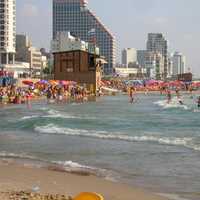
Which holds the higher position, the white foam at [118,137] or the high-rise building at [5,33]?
the high-rise building at [5,33]

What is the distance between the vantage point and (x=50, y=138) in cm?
2033

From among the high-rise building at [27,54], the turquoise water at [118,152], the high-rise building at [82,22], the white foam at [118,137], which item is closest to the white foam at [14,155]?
the turquoise water at [118,152]

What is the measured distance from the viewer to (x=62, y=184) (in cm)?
1038

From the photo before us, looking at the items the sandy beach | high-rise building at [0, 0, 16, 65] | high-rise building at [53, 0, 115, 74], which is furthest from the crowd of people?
high-rise building at [53, 0, 115, 74]

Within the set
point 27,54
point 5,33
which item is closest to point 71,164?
point 5,33

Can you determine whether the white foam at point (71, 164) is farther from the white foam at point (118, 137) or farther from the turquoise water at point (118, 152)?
the white foam at point (118, 137)

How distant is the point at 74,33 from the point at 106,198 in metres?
187

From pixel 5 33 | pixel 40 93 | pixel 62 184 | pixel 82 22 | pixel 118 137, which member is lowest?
pixel 118 137

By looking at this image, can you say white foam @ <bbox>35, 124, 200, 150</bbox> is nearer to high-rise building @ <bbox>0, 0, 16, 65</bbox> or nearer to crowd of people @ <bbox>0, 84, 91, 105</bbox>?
crowd of people @ <bbox>0, 84, 91, 105</bbox>

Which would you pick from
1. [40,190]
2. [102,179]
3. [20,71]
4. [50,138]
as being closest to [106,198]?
[40,190]

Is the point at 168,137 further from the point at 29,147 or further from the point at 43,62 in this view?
the point at 43,62

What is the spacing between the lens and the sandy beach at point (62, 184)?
9.47 metres

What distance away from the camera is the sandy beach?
9469mm

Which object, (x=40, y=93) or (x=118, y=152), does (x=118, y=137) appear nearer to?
(x=118, y=152)
